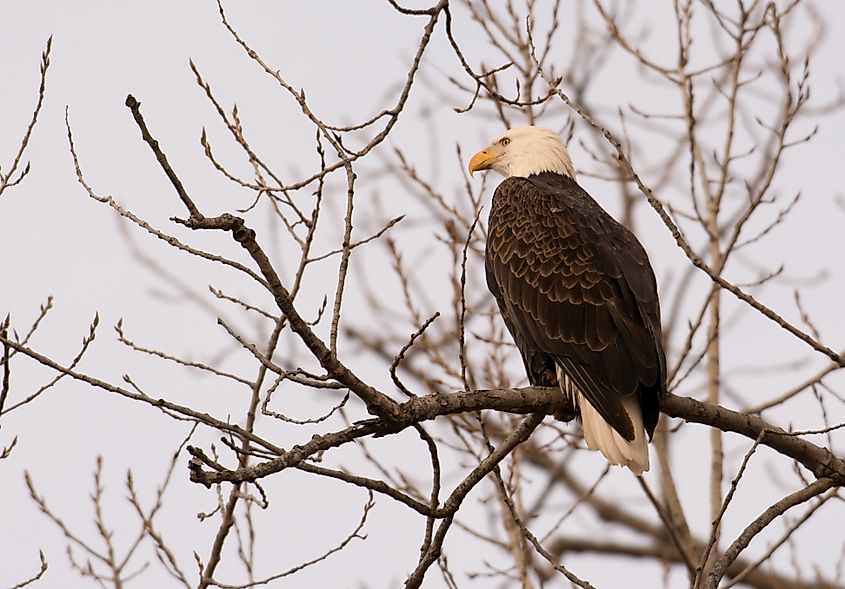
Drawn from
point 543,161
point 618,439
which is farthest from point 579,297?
point 543,161

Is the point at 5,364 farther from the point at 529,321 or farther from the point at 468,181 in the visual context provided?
the point at 468,181

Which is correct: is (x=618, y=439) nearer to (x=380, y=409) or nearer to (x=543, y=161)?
(x=380, y=409)

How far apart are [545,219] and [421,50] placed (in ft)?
6.43

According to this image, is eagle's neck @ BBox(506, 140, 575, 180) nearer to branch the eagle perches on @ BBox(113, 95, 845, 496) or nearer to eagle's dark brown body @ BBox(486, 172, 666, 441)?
eagle's dark brown body @ BBox(486, 172, 666, 441)

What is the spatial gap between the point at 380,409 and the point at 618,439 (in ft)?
5.44

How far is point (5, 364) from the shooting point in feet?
13.4

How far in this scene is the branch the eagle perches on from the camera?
319cm

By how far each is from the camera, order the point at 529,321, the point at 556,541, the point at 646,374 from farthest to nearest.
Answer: the point at 556,541 < the point at 529,321 < the point at 646,374

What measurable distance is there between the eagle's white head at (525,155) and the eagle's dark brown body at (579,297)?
0.69m

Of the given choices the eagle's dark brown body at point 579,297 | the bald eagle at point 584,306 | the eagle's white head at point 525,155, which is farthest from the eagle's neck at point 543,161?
the eagle's dark brown body at point 579,297

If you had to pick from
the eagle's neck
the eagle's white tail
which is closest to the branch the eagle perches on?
the eagle's white tail

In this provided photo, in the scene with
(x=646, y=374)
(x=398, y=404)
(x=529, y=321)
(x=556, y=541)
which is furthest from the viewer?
(x=556, y=541)

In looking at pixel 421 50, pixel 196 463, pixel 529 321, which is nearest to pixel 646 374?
pixel 529 321

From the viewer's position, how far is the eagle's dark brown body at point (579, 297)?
5.11 m
